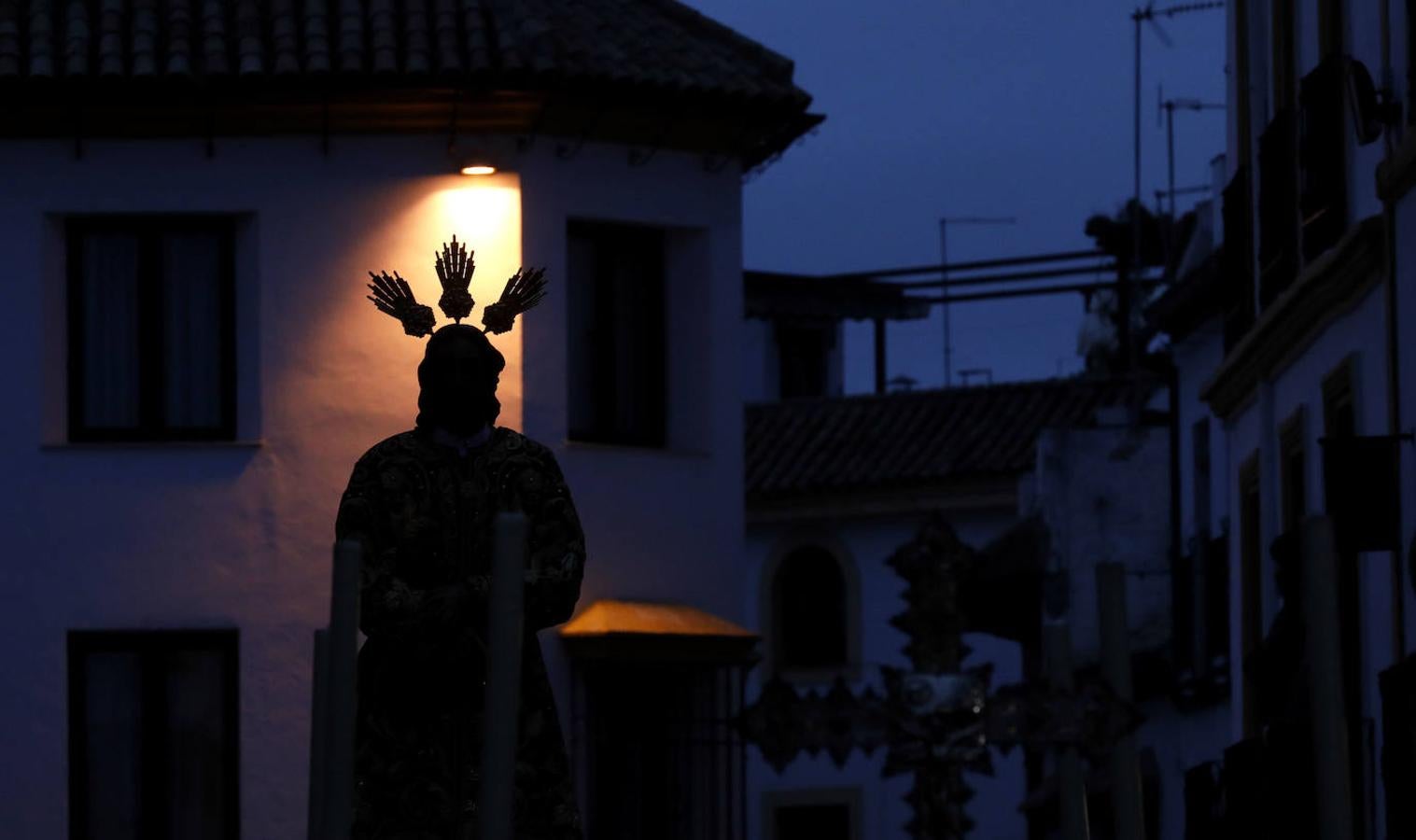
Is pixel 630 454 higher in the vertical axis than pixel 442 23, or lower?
lower

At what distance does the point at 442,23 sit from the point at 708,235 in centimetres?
282

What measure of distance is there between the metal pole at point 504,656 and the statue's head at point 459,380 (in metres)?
1.49

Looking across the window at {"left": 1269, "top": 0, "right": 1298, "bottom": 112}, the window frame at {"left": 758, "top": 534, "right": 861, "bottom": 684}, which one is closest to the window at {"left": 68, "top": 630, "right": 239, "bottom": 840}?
the window at {"left": 1269, "top": 0, "right": 1298, "bottom": 112}

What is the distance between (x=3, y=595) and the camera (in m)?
26.7

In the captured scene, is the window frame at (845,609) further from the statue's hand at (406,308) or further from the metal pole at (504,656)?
the metal pole at (504,656)

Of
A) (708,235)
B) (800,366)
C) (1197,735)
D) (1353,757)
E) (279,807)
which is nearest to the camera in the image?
(1353,757)

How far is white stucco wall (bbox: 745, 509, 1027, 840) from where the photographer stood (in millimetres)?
47938

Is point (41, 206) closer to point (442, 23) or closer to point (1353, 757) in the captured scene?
point (442, 23)

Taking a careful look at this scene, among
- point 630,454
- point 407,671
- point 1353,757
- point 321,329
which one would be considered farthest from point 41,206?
point 407,671

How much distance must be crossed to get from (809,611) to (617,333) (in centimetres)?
2270

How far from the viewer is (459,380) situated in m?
10.8

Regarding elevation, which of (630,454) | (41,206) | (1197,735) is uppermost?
(41,206)

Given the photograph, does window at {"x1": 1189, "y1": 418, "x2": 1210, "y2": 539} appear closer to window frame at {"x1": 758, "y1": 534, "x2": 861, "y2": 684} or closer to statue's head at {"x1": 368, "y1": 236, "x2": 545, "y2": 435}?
window frame at {"x1": 758, "y1": 534, "x2": 861, "y2": 684}

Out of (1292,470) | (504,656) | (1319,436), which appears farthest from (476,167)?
(504,656)
